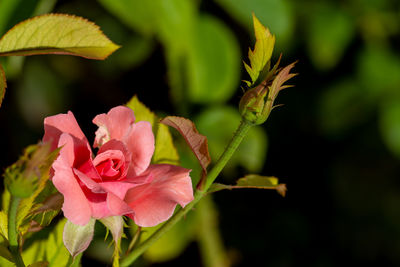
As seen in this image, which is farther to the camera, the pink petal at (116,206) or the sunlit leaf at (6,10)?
the sunlit leaf at (6,10)

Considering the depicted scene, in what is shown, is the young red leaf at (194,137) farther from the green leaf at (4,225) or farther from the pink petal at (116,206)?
the green leaf at (4,225)

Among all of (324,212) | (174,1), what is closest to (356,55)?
(324,212)

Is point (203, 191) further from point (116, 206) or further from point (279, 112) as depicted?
point (279, 112)

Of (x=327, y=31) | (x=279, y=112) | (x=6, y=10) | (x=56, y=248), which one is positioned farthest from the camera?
(x=279, y=112)

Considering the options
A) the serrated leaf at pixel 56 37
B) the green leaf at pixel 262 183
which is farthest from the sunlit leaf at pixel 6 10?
the green leaf at pixel 262 183

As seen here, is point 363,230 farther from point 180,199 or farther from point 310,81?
point 180,199

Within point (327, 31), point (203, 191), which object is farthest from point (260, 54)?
point (327, 31)
